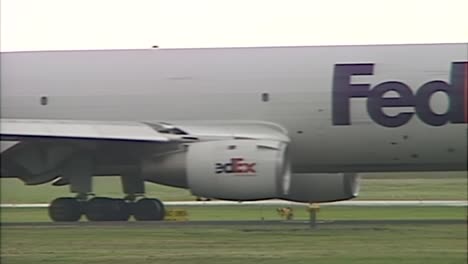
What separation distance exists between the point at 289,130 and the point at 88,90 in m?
2.96

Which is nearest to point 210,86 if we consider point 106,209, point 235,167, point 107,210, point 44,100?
point 235,167

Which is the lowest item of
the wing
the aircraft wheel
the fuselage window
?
the aircraft wheel

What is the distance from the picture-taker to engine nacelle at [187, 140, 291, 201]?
14.5 metres

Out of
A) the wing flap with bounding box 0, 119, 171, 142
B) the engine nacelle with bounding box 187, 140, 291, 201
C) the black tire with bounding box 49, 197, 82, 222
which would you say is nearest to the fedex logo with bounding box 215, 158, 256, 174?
the engine nacelle with bounding box 187, 140, 291, 201

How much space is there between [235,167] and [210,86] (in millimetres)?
2265

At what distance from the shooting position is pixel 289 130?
1742 centimetres

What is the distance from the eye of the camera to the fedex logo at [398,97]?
1086cm

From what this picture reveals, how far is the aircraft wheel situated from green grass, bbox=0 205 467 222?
57 centimetres

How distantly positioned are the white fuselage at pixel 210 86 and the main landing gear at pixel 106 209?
2.44 meters

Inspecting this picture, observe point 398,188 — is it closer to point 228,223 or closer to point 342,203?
point 342,203

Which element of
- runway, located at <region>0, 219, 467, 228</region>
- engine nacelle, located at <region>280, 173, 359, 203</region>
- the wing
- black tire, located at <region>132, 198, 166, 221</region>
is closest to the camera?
runway, located at <region>0, 219, 467, 228</region>

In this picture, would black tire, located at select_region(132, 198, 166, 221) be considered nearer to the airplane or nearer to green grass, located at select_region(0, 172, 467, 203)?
the airplane

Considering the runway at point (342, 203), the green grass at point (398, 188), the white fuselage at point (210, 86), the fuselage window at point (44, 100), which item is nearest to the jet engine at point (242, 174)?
the runway at point (342, 203)

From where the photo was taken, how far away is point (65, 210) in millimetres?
13141
